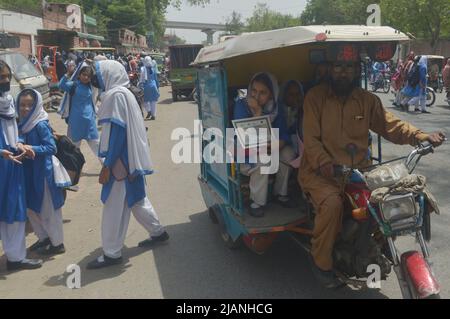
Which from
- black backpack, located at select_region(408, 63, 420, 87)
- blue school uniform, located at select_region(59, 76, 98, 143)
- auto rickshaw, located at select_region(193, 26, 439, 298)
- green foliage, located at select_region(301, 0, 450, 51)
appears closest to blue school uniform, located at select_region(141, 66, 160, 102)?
blue school uniform, located at select_region(59, 76, 98, 143)

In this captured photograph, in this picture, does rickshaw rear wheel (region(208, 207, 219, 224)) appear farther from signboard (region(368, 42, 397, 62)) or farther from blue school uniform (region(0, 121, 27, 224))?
signboard (region(368, 42, 397, 62))

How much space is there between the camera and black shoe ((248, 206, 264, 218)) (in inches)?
163

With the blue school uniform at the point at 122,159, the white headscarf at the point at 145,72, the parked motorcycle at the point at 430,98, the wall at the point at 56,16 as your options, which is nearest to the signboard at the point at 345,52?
the blue school uniform at the point at 122,159

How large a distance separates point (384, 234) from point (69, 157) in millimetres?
3339

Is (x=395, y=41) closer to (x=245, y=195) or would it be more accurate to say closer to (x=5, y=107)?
(x=245, y=195)

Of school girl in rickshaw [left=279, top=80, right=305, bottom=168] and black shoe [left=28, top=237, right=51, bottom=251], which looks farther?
black shoe [left=28, top=237, right=51, bottom=251]

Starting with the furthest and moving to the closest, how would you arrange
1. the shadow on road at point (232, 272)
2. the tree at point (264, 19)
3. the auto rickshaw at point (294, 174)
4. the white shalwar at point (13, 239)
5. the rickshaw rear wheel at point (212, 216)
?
the tree at point (264, 19), the rickshaw rear wheel at point (212, 216), the white shalwar at point (13, 239), the shadow on road at point (232, 272), the auto rickshaw at point (294, 174)

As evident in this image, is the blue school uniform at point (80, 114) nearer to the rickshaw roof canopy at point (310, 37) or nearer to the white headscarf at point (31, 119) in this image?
the white headscarf at point (31, 119)

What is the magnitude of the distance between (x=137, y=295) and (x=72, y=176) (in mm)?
1722

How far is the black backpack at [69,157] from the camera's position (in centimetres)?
508

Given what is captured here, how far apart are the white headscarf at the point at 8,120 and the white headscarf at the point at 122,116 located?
30.2 inches

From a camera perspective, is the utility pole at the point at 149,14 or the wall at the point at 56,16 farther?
the utility pole at the point at 149,14

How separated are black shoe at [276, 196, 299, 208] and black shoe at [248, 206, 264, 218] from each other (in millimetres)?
234

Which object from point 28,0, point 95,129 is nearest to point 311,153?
A: point 95,129
